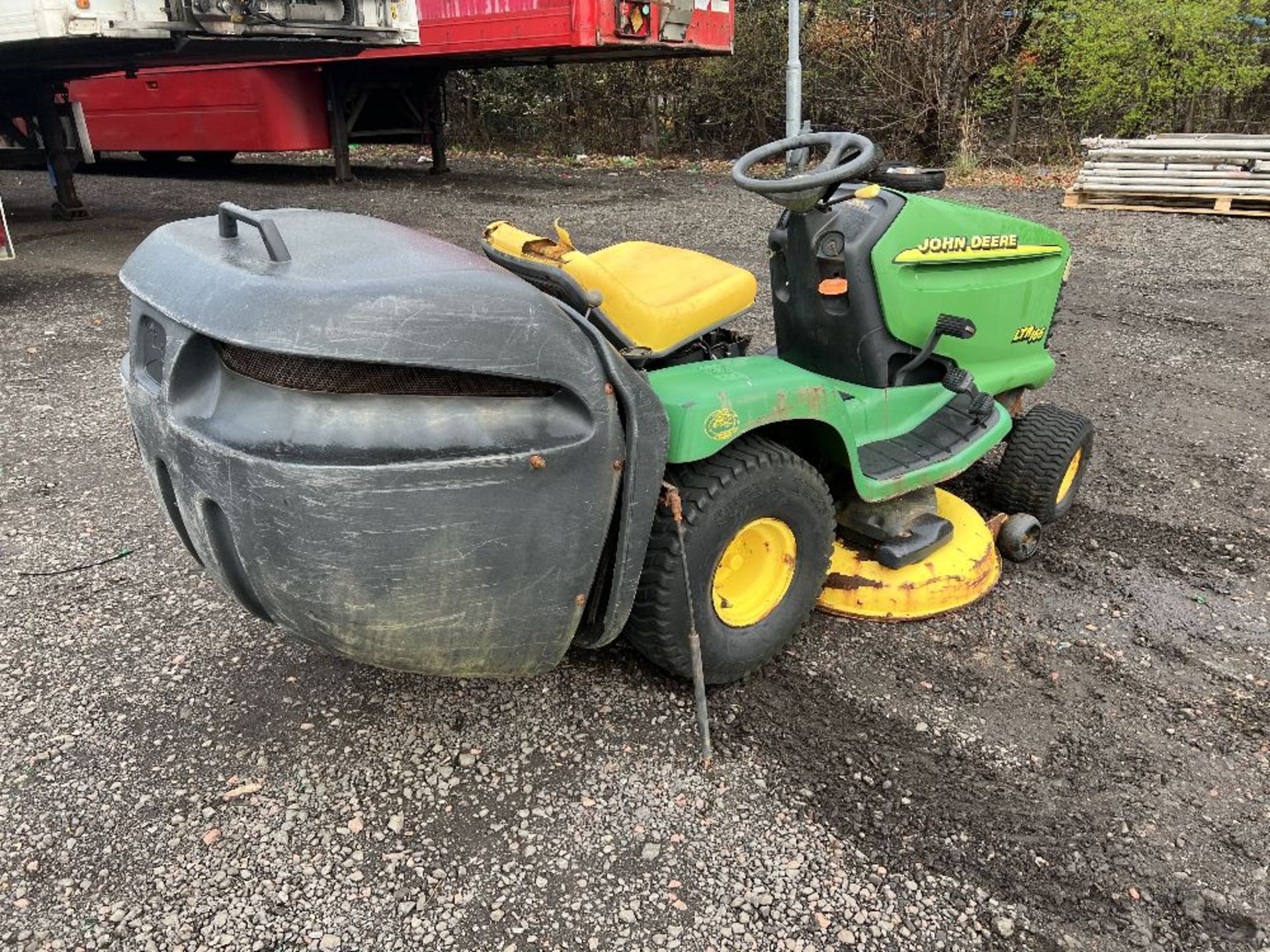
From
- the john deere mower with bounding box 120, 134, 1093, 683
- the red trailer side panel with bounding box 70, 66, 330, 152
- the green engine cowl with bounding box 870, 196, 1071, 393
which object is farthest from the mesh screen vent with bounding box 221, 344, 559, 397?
the red trailer side panel with bounding box 70, 66, 330, 152

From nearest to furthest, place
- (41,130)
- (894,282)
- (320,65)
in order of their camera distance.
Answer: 1. (894,282)
2. (41,130)
3. (320,65)

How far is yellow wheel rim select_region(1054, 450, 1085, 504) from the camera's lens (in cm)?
344

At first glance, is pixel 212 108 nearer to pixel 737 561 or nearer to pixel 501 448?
pixel 737 561

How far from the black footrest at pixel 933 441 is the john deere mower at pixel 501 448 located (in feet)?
0.09

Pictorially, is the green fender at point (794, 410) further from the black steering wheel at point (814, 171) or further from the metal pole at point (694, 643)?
the black steering wheel at point (814, 171)

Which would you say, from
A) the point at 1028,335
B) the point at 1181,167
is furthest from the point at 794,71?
the point at 1028,335

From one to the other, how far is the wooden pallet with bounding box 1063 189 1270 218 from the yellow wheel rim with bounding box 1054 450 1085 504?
7144 millimetres

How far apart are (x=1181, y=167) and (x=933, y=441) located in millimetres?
8044

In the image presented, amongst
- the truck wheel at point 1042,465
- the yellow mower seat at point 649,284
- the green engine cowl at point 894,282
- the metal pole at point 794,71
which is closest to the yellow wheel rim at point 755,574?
the yellow mower seat at point 649,284

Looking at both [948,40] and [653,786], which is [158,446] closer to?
[653,786]

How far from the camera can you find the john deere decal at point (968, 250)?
303 cm

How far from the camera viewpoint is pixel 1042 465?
3.32 meters

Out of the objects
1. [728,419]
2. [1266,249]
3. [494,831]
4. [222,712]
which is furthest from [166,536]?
[1266,249]

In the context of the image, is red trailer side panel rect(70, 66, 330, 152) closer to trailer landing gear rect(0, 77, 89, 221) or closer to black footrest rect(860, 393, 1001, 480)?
trailer landing gear rect(0, 77, 89, 221)
